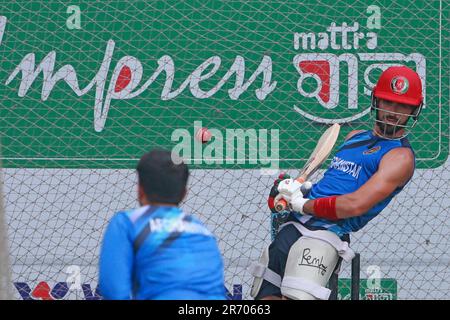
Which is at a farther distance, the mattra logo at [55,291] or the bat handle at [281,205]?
the mattra logo at [55,291]

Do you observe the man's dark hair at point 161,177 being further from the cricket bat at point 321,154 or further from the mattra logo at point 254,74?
the mattra logo at point 254,74

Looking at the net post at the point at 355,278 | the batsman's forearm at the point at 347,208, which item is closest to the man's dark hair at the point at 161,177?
the batsman's forearm at the point at 347,208

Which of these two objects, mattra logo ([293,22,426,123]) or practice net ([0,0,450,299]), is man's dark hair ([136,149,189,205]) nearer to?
practice net ([0,0,450,299])

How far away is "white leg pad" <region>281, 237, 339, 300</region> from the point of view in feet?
17.9

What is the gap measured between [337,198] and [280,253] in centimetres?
51

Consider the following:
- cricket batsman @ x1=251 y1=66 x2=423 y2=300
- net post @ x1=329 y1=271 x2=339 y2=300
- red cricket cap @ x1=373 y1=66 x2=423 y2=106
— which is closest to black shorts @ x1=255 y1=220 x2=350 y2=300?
cricket batsman @ x1=251 y1=66 x2=423 y2=300

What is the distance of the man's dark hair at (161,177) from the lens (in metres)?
3.90

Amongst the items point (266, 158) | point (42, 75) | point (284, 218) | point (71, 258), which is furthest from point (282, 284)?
point (42, 75)

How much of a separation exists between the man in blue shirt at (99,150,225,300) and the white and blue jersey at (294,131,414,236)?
172 centimetres

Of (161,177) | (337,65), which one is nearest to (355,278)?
(337,65)

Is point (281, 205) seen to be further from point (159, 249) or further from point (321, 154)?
point (159, 249)

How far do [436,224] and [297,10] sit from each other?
1.65 meters

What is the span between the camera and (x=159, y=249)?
3820 mm
